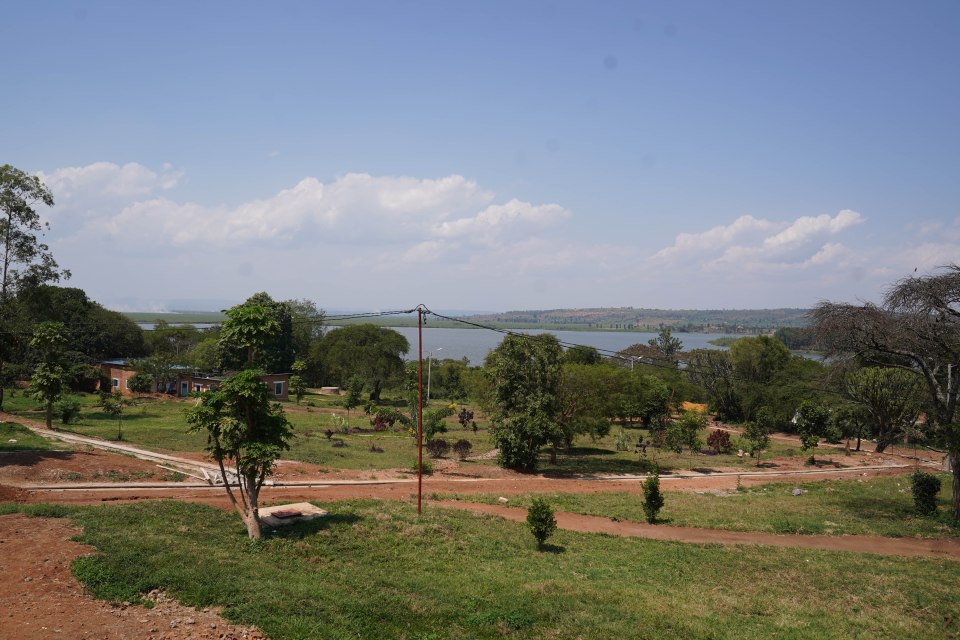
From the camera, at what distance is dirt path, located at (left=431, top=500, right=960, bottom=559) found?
1906 cm

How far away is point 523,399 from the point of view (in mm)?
32562

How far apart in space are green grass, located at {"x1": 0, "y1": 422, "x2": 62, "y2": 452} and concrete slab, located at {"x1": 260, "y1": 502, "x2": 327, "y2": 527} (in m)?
15.0

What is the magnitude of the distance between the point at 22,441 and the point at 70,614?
2255cm

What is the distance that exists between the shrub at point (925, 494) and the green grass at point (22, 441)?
36.7 meters

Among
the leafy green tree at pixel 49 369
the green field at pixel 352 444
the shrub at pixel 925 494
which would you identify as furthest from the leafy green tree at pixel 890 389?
the leafy green tree at pixel 49 369

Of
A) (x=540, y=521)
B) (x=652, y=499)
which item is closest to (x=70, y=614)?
(x=540, y=521)

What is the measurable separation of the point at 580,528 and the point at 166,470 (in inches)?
679

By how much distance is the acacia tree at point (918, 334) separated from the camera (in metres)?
21.2

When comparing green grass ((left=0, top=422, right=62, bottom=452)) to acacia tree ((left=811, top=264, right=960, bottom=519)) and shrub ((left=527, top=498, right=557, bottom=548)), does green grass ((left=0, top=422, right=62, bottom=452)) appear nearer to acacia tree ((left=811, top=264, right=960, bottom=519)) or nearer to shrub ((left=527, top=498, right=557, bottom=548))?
shrub ((left=527, top=498, right=557, bottom=548))

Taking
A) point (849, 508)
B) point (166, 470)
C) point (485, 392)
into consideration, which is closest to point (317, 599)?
point (166, 470)

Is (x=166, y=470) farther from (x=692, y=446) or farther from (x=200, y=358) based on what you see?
(x=200, y=358)

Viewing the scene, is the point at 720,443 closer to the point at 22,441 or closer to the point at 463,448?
the point at 463,448

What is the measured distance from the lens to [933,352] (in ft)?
70.7

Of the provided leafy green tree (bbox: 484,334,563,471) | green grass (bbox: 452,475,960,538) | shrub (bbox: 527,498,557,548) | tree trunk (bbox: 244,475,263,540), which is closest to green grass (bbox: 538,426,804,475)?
leafy green tree (bbox: 484,334,563,471)
